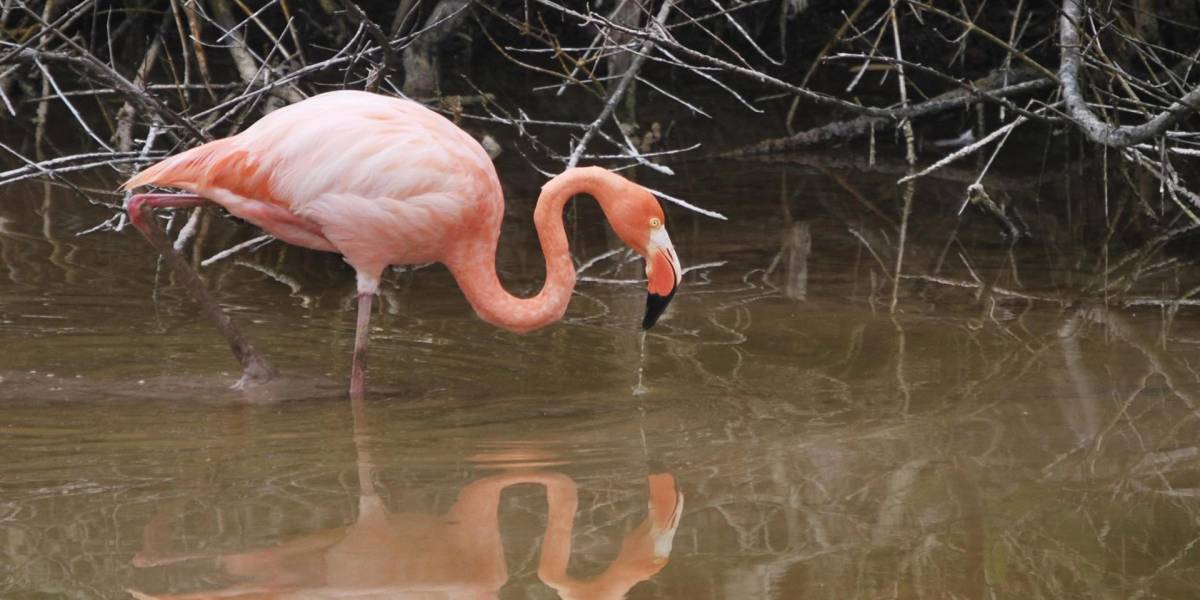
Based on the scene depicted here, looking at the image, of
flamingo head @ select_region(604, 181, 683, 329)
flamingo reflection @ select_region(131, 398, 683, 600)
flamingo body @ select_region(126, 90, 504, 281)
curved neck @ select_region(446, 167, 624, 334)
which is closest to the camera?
flamingo reflection @ select_region(131, 398, 683, 600)

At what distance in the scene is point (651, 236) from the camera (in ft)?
15.9

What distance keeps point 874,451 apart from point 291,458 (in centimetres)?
160

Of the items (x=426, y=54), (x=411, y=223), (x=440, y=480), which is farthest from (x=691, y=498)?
(x=426, y=54)

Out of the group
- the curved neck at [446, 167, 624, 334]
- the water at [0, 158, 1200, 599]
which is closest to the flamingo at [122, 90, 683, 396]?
the curved neck at [446, 167, 624, 334]

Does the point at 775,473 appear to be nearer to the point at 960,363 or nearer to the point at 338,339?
the point at 960,363

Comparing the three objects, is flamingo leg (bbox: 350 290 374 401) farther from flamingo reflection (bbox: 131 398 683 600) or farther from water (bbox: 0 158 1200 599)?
flamingo reflection (bbox: 131 398 683 600)

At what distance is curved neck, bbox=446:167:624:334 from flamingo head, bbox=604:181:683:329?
0.38ft

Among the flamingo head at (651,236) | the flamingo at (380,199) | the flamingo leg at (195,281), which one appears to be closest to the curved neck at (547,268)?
the flamingo at (380,199)

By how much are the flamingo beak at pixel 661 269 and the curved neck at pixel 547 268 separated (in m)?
0.22

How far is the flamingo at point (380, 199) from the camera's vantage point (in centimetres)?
469

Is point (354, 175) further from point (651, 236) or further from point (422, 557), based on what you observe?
point (422, 557)

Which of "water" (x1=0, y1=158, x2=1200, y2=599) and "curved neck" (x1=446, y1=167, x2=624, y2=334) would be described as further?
"curved neck" (x1=446, y1=167, x2=624, y2=334)

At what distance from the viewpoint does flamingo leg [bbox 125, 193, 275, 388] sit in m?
4.89

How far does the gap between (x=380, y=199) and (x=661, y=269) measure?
3.01 feet
